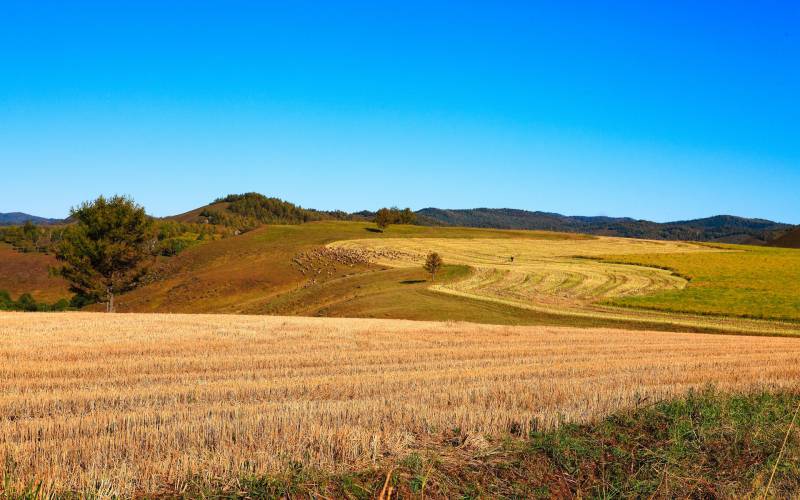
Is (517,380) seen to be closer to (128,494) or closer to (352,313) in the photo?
(128,494)

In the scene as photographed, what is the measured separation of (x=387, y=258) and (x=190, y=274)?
29990 mm

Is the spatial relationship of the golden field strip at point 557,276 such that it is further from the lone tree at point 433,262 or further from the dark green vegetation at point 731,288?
the lone tree at point 433,262

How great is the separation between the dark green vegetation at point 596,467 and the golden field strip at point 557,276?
3228 cm

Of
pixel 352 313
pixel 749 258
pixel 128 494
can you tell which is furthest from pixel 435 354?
pixel 749 258

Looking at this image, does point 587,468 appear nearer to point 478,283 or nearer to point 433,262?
point 478,283

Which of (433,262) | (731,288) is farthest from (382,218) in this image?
(731,288)

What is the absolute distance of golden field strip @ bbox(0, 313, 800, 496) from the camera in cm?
715

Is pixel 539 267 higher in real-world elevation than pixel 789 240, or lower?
lower

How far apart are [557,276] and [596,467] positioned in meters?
55.2

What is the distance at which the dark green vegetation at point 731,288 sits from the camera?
4464 cm

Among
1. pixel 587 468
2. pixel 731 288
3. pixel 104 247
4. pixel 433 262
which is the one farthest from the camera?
pixel 433 262

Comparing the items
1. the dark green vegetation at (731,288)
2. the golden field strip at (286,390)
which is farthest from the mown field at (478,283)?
the golden field strip at (286,390)

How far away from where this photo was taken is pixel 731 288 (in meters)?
53.7

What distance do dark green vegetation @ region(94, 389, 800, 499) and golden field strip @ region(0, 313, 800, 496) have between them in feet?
1.12
